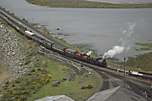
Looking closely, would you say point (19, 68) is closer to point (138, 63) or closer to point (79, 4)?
point (138, 63)

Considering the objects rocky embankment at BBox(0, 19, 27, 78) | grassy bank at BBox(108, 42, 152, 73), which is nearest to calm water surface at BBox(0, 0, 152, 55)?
grassy bank at BBox(108, 42, 152, 73)

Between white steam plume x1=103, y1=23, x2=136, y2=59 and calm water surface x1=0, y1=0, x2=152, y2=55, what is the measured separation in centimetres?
18

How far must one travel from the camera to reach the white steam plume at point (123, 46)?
196 feet

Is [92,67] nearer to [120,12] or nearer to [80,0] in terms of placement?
[120,12]

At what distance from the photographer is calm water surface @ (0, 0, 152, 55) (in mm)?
69875

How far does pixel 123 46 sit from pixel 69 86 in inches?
834

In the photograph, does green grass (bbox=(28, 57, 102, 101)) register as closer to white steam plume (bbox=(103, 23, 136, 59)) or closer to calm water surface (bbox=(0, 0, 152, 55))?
white steam plume (bbox=(103, 23, 136, 59))

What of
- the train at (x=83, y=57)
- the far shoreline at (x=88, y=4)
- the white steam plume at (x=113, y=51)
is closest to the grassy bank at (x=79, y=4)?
the far shoreline at (x=88, y=4)

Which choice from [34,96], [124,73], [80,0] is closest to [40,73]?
[34,96]

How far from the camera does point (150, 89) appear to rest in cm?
4078

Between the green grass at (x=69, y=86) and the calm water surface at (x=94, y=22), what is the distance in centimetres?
1322

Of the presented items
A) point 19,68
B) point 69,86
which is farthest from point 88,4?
point 69,86

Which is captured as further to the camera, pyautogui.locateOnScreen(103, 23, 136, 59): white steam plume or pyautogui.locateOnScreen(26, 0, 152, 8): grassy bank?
pyautogui.locateOnScreen(26, 0, 152, 8): grassy bank

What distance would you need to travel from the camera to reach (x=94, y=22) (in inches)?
3376
